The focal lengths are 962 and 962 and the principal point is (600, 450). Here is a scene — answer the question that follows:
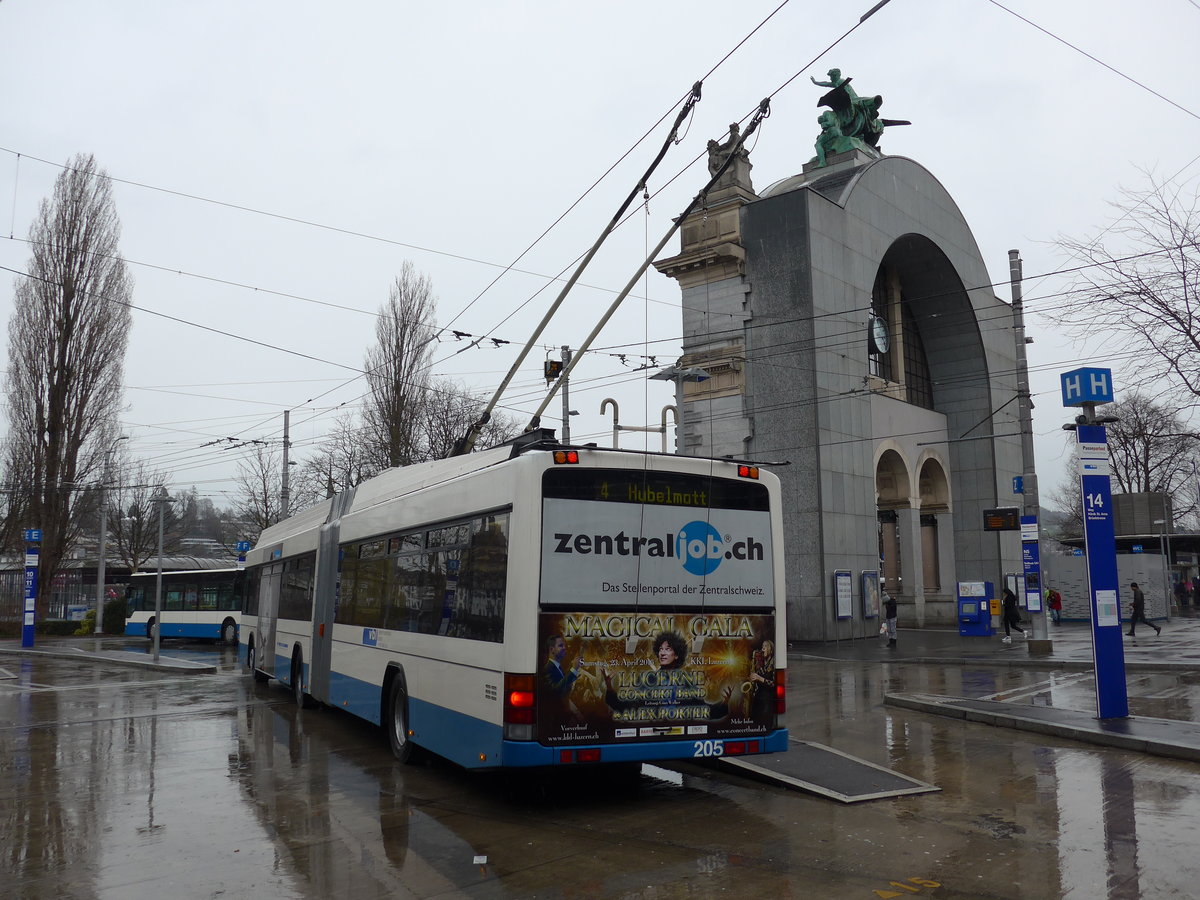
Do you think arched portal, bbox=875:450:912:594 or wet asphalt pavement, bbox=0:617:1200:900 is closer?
wet asphalt pavement, bbox=0:617:1200:900

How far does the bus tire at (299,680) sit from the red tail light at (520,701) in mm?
8619

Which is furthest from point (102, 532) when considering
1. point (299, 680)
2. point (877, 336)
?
point (877, 336)

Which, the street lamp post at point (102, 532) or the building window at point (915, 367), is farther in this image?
the building window at point (915, 367)

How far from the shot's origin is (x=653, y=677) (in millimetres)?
8031

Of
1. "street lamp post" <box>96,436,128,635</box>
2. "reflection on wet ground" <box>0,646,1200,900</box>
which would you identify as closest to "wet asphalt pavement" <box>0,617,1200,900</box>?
"reflection on wet ground" <box>0,646,1200,900</box>

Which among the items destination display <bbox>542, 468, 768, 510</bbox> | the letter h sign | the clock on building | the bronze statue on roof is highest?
the bronze statue on roof

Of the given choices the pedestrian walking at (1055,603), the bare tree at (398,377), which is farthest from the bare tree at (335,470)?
the pedestrian walking at (1055,603)

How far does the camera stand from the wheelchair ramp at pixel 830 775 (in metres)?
8.41

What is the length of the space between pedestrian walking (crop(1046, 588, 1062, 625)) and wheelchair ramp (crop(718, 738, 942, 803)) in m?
29.0

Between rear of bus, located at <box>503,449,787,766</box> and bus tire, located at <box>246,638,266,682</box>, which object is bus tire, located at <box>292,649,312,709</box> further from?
rear of bus, located at <box>503,449,787,766</box>

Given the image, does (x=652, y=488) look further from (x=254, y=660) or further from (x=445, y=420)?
(x=445, y=420)

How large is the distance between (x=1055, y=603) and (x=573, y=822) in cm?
3375

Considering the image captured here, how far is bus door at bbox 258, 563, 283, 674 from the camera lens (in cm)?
1739

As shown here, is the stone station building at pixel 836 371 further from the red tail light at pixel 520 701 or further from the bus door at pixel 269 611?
the red tail light at pixel 520 701
